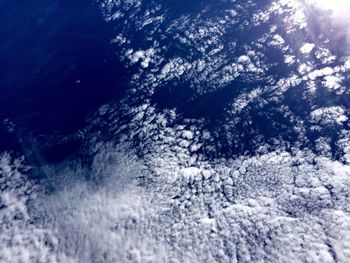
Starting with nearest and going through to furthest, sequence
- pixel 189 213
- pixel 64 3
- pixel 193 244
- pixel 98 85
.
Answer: pixel 193 244
pixel 189 213
pixel 98 85
pixel 64 3

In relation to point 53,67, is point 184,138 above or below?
below

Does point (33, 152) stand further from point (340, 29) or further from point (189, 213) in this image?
point (340, 29)

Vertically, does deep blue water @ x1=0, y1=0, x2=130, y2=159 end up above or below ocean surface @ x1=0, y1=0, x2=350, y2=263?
above

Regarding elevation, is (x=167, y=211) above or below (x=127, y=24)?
below

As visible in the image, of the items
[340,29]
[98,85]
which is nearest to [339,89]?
[340,29]

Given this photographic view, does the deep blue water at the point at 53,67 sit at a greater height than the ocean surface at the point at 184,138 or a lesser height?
greater

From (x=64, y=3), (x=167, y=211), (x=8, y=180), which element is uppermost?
(x=64, y=3)

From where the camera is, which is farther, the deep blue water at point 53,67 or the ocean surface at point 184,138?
the deep blue water at point 53,67

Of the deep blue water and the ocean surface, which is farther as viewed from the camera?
the deep blue water

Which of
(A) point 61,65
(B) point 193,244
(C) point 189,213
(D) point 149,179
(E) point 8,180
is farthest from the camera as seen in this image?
(A) point 61,65

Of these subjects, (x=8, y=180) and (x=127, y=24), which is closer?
(x=8, y=180)

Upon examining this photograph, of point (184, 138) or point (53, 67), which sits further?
point (53, 67)
